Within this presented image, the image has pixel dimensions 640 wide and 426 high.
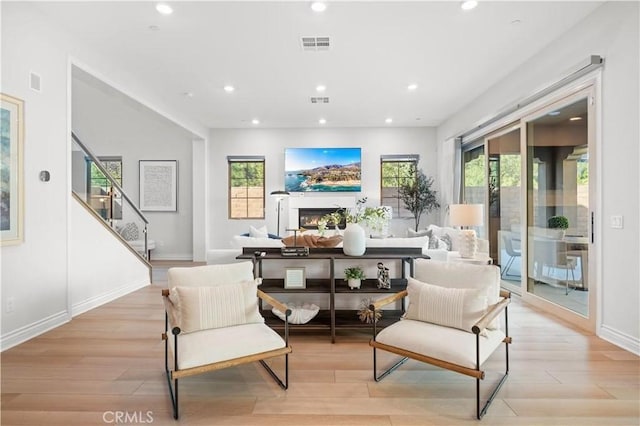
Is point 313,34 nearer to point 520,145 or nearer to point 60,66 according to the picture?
point 60,66

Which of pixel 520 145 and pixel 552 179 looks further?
pixel 520 145

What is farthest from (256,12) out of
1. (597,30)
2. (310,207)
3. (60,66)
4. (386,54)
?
(310,207)

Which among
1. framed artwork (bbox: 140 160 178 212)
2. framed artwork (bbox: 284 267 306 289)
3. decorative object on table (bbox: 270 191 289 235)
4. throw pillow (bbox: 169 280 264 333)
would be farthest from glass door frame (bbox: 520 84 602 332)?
framed artwork (bbox: 140 160 178 212)

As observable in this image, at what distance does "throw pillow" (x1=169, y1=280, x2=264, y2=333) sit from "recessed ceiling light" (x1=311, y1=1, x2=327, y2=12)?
8.36 ft

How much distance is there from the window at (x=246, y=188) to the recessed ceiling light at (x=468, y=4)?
18.3 feet

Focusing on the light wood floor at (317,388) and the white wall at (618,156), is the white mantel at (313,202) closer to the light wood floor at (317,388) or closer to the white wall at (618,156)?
the light wood floor at (317,388)

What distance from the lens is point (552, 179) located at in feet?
13.6

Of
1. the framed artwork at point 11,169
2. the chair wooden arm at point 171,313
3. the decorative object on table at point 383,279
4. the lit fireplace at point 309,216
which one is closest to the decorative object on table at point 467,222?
the decorative object on table at point 383,279

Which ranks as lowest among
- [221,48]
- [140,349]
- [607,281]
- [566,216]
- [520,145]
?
[140,349]

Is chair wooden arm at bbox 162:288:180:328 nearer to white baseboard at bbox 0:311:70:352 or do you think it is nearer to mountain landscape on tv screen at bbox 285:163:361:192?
white baseboard at bbox 0:311:70:352

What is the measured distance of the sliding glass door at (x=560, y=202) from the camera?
358 centimetres

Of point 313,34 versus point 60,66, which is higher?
point 313,34

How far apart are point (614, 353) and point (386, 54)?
12.3 feet

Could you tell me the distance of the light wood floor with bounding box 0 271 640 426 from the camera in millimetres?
2031
